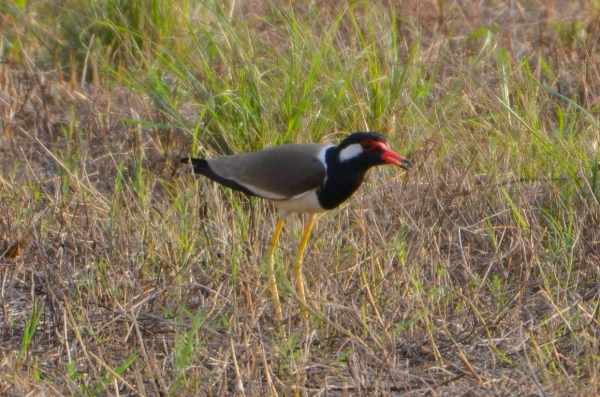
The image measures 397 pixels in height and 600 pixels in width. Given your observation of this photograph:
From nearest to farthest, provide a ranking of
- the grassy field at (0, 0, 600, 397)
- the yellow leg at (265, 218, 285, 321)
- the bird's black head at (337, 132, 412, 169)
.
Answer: the grassy field at (0, 0, 600, 397), the yellow leg at (265, 218, 285, 321), the bird's black head at (337, 132, 412, 169)

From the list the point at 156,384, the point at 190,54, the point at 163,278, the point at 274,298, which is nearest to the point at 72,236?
the point at 163,278

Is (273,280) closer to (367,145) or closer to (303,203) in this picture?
(303,203)

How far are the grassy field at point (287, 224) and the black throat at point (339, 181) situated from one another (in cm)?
18

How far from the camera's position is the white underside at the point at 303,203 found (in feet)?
13.3

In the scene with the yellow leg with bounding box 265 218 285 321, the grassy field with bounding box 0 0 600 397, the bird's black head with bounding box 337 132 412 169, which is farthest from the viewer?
the bird's black head with bounding box 337 132 412 169

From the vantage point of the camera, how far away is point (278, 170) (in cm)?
416

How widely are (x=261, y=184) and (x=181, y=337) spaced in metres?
1.02

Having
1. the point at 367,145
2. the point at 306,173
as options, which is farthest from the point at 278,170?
the point at 367,145

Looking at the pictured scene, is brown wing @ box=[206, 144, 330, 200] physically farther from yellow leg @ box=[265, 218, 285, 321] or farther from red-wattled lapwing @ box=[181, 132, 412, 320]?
yellow leg @ box=[265, 218, 285, 321]

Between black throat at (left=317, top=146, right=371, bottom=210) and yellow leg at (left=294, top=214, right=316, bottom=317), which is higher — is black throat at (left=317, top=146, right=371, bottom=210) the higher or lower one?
Result: the higher one

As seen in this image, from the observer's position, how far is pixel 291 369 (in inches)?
126

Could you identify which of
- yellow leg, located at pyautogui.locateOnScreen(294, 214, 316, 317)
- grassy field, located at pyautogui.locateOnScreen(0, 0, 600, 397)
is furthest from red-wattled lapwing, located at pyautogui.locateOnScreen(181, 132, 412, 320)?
grassy field, located at pyautogui.locateOnScreen(0, 0, 600, 397)

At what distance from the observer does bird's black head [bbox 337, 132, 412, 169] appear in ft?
13.0

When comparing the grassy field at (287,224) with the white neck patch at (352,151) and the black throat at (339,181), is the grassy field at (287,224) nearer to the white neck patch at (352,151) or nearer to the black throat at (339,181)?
the black throat at (339,181)
